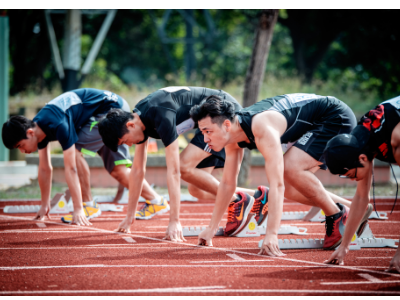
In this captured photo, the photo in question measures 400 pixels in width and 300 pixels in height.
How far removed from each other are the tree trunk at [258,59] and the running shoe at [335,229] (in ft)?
17.4

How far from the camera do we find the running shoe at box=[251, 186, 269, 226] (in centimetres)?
Result: 491

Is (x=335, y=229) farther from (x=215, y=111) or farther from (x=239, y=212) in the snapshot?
(x=215, y=111)

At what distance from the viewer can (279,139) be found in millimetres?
3559

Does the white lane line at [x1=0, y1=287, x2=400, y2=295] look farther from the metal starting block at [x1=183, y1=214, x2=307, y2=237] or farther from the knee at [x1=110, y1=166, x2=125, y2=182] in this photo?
the knee at [x1=110, y1=166, x2=125, y2=182]

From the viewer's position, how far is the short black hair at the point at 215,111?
3.68 meters

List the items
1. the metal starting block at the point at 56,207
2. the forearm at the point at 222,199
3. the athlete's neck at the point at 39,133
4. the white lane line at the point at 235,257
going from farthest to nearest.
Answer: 1. the metal starting block at the point at 56,207
2. the athlete's neck at the point at 39,133
3. the forearm at the point at 222,199
4. the white lane line at the point at 235,257

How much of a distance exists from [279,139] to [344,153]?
28.1 inches

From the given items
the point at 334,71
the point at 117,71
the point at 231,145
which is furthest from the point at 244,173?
the point at 117,71

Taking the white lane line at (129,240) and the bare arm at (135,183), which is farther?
the bare arm at (135,183)

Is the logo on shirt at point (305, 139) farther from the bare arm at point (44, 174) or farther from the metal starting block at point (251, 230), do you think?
the bare arm at point (44, 174)

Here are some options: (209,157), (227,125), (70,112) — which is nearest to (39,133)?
(70,112)

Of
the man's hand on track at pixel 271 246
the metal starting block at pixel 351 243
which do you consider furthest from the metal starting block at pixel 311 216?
the man's hand on track at pixel 271 246

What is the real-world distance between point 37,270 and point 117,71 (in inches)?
1209

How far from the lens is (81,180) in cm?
602
